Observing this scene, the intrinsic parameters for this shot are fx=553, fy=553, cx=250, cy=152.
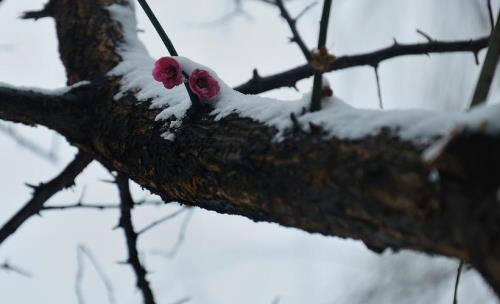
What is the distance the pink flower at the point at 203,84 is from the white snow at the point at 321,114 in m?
0.03

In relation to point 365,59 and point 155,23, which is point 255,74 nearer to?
point 365,59

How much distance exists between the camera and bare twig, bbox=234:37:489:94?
2.43m

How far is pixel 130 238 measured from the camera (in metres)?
2.57

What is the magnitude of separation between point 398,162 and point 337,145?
6.6 inches

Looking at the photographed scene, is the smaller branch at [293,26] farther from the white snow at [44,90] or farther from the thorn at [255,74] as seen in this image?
the white snow at [44,90]

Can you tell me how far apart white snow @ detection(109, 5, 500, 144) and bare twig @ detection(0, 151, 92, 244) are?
493 mm

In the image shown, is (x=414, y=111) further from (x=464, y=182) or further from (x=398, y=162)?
(x=464, y=182)

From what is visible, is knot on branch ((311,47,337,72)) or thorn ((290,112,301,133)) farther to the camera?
thorn ((290,112,301,133))

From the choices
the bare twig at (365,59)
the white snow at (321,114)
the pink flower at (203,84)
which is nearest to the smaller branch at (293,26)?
the bare twig at (365,59)

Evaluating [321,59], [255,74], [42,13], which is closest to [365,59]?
[255,74]

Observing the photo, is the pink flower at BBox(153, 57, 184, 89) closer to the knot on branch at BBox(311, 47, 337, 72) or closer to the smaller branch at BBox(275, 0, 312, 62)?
the knot on branch at BBox(311, 47, 337, 72)

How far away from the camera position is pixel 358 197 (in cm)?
110

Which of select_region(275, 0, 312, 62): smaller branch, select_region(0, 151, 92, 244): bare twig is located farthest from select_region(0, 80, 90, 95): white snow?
select_region(275, 0, 312, 62): smaller branch

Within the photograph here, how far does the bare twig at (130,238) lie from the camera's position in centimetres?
253
